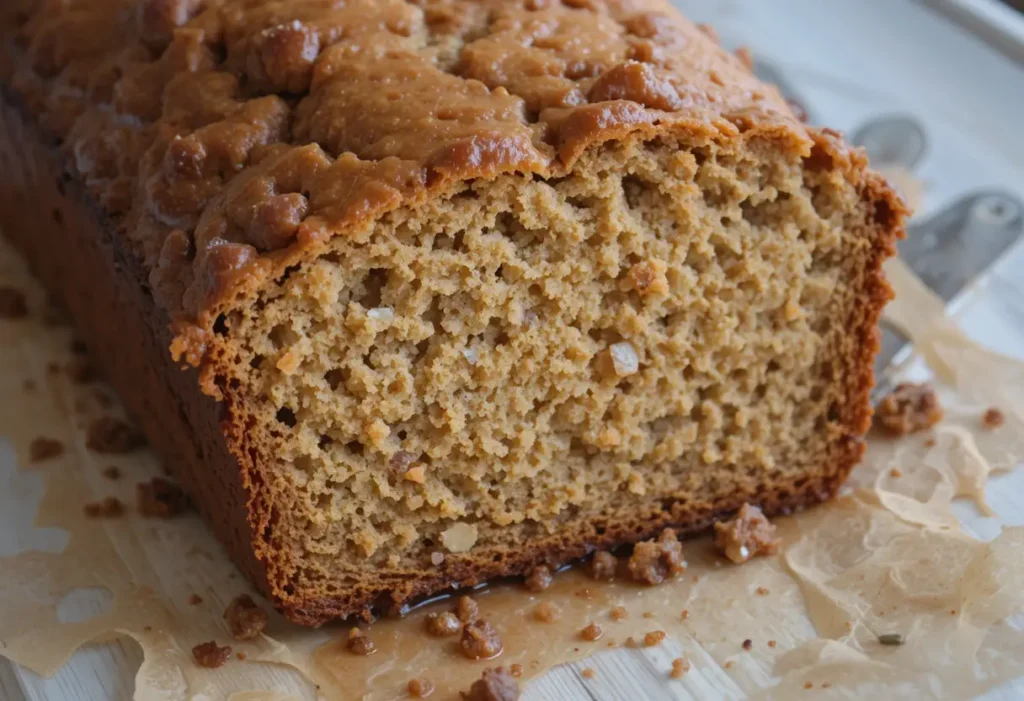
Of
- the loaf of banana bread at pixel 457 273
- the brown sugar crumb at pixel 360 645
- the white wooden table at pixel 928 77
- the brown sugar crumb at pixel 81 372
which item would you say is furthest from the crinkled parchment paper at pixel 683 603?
the white wooden table at pixel 928 77

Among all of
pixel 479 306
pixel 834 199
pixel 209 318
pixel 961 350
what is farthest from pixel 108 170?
pixel 961 350

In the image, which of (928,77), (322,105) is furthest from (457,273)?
(928,77)

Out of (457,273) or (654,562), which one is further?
(654,562)

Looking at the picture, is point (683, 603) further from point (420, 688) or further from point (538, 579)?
point (420, 688)

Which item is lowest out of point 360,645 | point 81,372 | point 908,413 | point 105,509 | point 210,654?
point 81,372

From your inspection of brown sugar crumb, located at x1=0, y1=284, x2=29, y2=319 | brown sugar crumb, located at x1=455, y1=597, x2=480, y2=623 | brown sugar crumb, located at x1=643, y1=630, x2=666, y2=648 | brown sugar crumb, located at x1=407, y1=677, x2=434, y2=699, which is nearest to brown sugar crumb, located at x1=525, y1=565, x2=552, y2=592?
brown sugar crumb, located at x1=455, y1=597, x2=480, y2=623

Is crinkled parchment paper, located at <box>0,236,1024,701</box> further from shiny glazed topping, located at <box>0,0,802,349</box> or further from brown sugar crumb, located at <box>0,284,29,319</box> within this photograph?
shiny glazed topping, located at <box>0,0,802,349</box>
